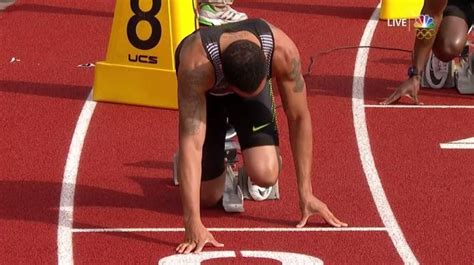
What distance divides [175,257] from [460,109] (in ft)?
13.1

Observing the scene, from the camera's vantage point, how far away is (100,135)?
980cm

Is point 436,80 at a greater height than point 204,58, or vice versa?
point 204,58

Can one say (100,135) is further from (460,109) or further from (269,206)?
(460,109)

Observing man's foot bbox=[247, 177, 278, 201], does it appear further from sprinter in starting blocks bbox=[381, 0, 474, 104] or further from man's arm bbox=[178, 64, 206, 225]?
sprinter in starting blocks bbox=[381, 0, 474, 104]

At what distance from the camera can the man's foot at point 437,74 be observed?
11.0 meters

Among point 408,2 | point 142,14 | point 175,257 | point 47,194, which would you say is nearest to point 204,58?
point 175,257

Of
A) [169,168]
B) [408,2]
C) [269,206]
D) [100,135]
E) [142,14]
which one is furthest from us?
[408,2]

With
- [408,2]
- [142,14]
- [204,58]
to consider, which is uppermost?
[204,58]

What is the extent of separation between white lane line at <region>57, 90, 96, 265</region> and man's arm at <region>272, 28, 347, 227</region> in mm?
1367

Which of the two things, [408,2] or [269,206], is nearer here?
[269,206]

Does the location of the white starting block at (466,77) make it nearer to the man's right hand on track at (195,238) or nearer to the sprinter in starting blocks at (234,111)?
the sprinter in starting blocks at (234,111)

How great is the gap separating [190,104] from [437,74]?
4269mm

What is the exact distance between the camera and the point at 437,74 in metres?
11.1

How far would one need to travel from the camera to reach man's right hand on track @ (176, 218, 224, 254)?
7.21 metres
